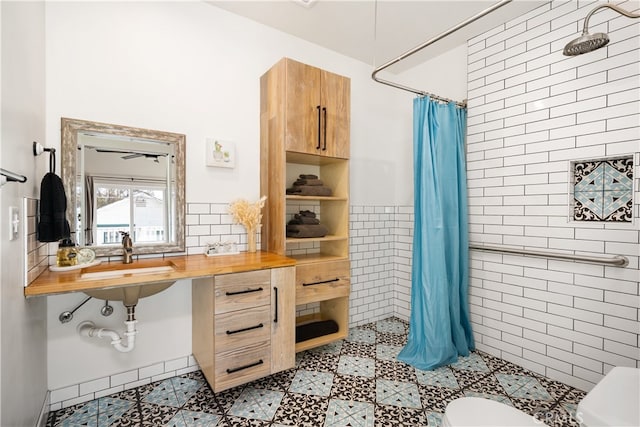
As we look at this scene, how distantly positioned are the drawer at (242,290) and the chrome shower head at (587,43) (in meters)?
2.15

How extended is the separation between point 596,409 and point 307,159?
2.18m

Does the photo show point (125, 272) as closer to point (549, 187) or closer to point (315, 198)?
point (315, 198)

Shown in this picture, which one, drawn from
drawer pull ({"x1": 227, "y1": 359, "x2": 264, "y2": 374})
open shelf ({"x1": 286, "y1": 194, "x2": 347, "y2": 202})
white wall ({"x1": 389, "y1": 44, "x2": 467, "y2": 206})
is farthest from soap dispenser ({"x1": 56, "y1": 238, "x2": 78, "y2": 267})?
white wall ({"x1": 389, "y1": 44, "x2": 467, "y2": 206})

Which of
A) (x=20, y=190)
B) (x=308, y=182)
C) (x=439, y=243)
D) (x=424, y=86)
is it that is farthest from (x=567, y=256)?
(x=20, y=190)

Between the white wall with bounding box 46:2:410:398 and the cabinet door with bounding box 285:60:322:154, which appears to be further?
the cabinet door with bounding box 285:60:322:154

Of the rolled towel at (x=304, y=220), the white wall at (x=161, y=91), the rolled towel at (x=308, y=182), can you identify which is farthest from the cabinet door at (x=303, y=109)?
the rolled towel at (x=304, y=220)

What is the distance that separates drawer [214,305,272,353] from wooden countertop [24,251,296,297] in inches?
11.0

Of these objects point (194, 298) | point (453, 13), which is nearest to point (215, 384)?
point (194, 298)

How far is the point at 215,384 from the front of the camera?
1798 millimetres

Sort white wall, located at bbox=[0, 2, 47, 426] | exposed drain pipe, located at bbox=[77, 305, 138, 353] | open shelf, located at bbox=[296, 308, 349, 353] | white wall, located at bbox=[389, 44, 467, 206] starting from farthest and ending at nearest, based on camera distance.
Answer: white wall, located at bbox=[389, 44, 467, 206]
open shelf, located at bbox=[296, 308, 349, 353]
exposed drain pipe, located at bbox=[77, 305, 138, 353]
white wall, located at bbox=[0, 2, 47, 426]

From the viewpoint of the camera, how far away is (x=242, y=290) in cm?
187

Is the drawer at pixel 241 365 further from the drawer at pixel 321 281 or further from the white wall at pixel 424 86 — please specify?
the white wall at pixel 424 86

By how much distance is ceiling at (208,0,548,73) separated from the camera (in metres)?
2.32

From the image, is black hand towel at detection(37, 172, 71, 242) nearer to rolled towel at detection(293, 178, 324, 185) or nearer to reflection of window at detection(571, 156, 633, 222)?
rolled towel at detection(293, 178, 324, 185)
